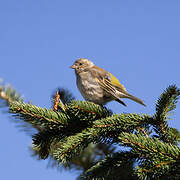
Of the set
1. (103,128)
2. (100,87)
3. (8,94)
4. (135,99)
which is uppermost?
(100,87)

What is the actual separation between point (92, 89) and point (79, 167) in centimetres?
189

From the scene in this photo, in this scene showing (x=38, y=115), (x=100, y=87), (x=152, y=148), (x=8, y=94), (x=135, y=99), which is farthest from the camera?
(x=100, y=87)

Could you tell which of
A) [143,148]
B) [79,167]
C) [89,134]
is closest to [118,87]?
[79,167]

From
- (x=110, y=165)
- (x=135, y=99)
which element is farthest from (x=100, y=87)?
(x=110, y=165)

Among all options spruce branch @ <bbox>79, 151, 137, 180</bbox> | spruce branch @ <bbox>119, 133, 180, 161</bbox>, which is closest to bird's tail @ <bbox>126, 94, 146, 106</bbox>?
spruce branch @ <bbox>79, 151, 137, 180</bbox>

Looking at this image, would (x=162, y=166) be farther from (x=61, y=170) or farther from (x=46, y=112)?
(x=61, y=170)

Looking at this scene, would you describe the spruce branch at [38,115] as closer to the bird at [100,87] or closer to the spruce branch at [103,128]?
the spruce branch at [103,128]

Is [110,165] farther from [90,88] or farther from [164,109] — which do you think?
[90,88]

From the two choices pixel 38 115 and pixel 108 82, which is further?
pixel 108 82

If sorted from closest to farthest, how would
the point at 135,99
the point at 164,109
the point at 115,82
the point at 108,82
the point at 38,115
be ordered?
the point at 164,109, the point at 38,115, the point at 135,99, the point at 108,82, the point at 115,82

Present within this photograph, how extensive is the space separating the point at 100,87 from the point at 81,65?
1.31m

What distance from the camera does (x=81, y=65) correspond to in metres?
6.67

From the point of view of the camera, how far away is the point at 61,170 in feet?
13.2

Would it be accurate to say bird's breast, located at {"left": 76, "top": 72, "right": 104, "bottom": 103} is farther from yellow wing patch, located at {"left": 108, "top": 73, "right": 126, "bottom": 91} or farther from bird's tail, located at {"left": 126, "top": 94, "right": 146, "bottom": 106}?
bird's tail, located at {"left": 126, "top": 94, "right": 146, "bottom": 106}
